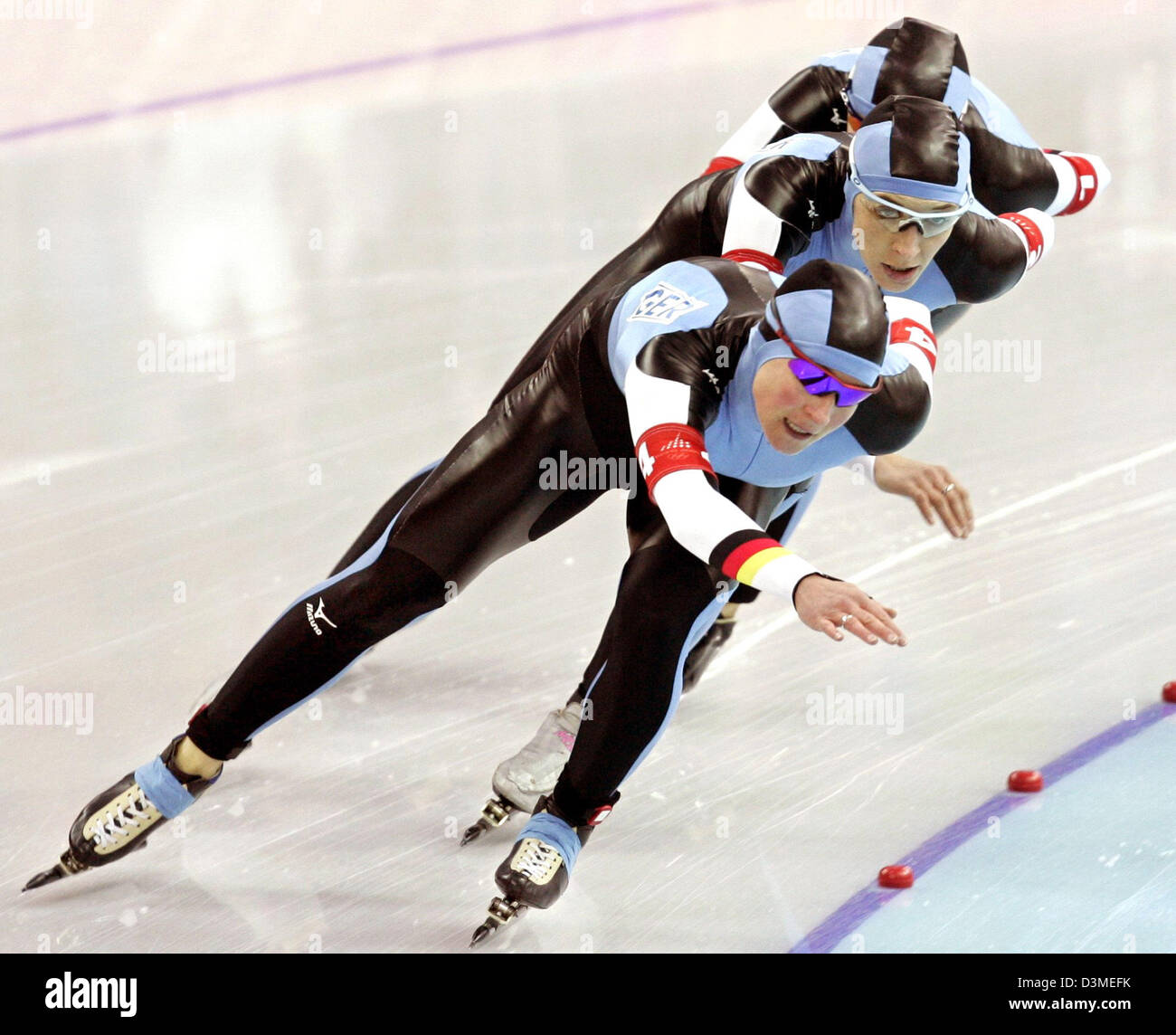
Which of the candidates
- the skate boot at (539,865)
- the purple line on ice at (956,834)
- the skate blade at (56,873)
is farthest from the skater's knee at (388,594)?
the purple line on ice at (956,834)

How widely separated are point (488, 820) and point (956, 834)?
3.45 feet

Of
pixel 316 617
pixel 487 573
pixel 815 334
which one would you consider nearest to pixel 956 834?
pixel 815 334

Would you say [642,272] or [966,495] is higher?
[642,272]

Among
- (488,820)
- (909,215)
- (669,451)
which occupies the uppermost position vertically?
(909,215)

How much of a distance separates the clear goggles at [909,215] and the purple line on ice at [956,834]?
1322mm

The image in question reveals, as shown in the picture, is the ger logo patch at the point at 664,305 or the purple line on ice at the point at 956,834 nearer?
the ger logo patch at the point at 664,305

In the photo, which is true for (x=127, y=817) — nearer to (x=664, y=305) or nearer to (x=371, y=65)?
(x=664, y=305)

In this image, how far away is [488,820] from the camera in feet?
12.6

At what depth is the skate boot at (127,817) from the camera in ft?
11.7

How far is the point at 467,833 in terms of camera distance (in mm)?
3838

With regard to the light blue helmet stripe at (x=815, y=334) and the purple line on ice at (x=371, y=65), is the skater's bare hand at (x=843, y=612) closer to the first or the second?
the light blue helmet stripe at (x=815, y=334)
